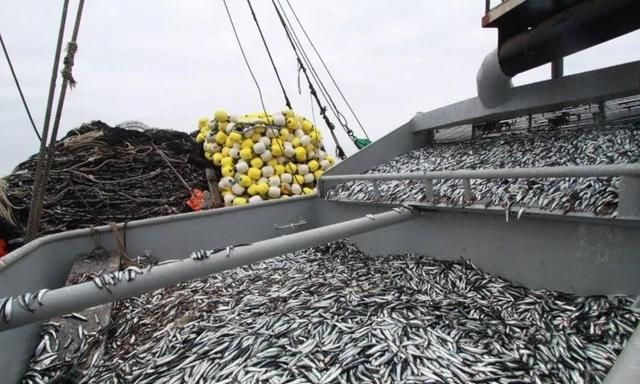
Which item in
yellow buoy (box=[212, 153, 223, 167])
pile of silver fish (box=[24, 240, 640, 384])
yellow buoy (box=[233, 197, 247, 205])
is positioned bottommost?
pile of silver fish (box=[24, 240, 640, 384])

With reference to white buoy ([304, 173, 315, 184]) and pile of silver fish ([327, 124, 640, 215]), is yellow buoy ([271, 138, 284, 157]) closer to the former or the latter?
white buoy ([304, 173, 315, 184])

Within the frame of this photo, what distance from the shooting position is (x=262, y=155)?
6.09 metres

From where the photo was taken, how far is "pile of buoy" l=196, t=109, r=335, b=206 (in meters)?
5.94

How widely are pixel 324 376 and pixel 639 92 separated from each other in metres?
4.14

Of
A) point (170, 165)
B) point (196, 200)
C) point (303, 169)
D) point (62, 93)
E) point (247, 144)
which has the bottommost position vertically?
point (196, 200)

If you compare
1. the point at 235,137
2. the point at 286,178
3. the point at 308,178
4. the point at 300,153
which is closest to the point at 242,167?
the point at 235,137

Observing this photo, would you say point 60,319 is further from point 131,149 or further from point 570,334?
point 131,149

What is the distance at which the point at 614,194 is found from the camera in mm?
2262

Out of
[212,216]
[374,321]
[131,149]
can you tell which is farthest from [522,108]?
[131,149]

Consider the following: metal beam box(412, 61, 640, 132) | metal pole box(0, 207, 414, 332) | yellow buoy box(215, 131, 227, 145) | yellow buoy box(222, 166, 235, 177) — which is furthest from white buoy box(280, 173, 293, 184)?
metal pole box(0, 207, 414, 332)

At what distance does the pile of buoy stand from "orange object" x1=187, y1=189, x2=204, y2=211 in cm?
41

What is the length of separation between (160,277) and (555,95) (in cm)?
453

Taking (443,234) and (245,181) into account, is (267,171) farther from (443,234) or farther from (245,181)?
(443,234)

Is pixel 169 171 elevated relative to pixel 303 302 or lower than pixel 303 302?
elevated
